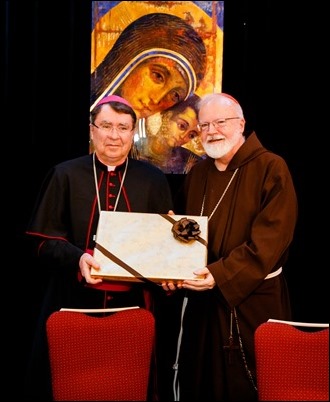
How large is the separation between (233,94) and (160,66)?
0.57m

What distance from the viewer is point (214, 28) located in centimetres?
391

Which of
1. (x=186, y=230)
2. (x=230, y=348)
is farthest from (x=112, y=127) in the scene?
(x=230, y=348)

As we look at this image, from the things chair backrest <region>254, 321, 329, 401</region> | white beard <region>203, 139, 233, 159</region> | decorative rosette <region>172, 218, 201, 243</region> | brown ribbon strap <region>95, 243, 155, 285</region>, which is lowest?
chair backrest <region>254, 321, 329, 401</region>

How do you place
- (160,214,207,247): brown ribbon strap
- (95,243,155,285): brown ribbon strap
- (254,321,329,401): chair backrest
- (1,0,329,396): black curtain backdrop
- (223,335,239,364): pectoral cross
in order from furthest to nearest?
(1,0,329,396): black curtain backdrop
(223,335,239,364): pectoral cross
(160,214,207,247): brown ribbon strap
(95,243,155,285): brown ribbon strap
(254,321,329,401): chair backrest

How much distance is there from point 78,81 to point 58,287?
1.49 metres

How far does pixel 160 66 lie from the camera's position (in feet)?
13.1

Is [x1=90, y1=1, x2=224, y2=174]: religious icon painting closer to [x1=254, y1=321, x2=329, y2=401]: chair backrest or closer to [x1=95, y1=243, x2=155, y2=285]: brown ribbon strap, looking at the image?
[x1=95, y1=243, x2=155, y2=285]: brown ribbon strap

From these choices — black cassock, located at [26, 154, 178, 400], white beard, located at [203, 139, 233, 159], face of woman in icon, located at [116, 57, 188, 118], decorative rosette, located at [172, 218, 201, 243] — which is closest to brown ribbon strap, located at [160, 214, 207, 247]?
decorative rosette, located at [172, 218, 201, 243]

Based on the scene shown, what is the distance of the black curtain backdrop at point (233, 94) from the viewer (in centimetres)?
370

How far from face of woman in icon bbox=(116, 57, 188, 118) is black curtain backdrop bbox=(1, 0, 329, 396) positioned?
315 millimetres

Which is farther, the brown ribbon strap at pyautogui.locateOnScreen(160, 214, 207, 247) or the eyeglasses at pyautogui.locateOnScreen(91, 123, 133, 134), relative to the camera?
the eyeglasses at pyautogui.locateOnScreen(91, 123, 133, 134)

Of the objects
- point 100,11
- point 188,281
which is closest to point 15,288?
point 188,281

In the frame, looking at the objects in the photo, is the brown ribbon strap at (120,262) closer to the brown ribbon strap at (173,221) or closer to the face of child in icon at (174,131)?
the brown ribbon strap at (173,221)

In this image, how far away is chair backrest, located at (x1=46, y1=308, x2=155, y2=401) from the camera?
2.43m
